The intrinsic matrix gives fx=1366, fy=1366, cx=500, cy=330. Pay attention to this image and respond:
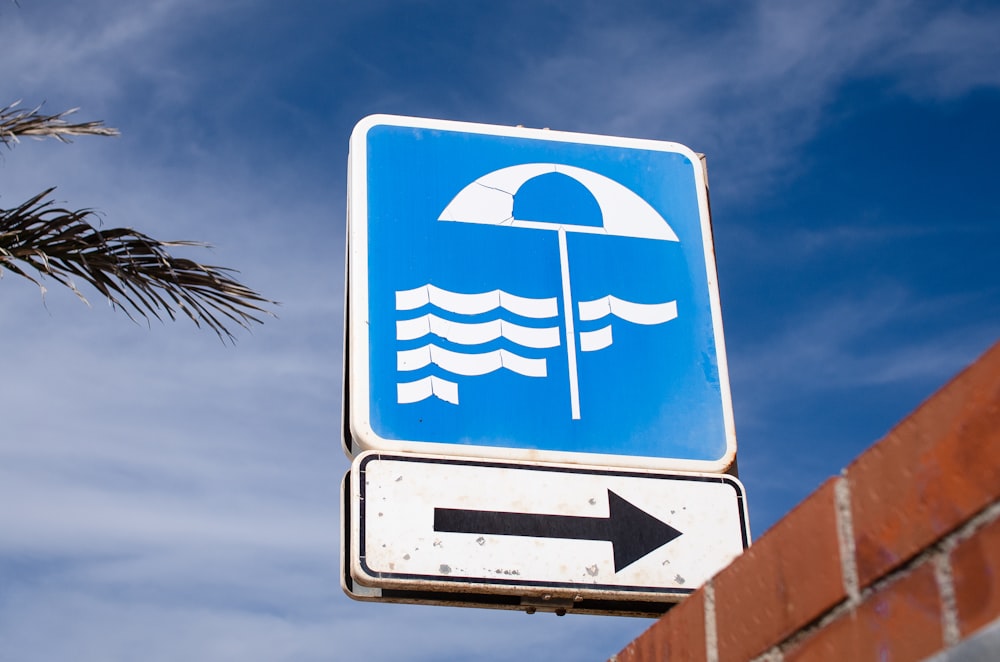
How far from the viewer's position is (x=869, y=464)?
1.91m

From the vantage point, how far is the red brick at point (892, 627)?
172 centimetres

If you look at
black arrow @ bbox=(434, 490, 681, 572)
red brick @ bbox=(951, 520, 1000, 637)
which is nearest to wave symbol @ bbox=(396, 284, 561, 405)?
black arrow @ bbox=(434, 490, 681, 572)

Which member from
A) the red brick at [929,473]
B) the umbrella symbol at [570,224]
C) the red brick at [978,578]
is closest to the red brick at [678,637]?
the red brick at [929,473]

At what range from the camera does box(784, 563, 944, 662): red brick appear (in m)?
1.72

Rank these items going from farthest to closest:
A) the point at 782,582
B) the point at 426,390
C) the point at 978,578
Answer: the point at 426,390 < the point at 782,582 < the point at 978,578

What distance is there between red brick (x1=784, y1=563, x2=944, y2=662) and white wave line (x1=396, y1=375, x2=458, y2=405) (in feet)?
7.59

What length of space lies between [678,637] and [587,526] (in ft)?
4.87

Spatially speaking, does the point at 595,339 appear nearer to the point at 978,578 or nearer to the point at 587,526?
the point at 587,526

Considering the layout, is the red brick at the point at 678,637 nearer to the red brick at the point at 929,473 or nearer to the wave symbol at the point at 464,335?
the red brick at the point at 929,473

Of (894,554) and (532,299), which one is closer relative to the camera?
(894,554)

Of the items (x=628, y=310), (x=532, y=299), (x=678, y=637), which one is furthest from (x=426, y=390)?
(x=678, y=637)

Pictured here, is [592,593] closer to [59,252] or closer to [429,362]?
[429,362]

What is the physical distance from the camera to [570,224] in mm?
4730

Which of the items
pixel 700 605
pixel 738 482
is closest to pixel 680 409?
pixel 738 482
